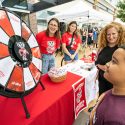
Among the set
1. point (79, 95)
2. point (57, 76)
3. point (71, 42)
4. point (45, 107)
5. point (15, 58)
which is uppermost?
point (15, 58)

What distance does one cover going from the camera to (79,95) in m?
1.91

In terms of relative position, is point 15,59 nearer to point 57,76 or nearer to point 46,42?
point 57,76

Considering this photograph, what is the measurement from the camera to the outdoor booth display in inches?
40.6

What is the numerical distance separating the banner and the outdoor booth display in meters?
0.60

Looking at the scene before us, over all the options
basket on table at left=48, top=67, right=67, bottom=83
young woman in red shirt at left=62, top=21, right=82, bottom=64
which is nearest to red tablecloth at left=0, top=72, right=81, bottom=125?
basket on table at left=48, top=67, right=67, bottom=83

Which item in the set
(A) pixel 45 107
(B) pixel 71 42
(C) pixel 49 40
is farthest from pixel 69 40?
(A) pixel 45 107

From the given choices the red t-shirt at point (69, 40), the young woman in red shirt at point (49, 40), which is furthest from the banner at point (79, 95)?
the red t-shirt at point (69, 40)

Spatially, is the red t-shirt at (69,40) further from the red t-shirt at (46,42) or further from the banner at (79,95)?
the banner at (79,95)

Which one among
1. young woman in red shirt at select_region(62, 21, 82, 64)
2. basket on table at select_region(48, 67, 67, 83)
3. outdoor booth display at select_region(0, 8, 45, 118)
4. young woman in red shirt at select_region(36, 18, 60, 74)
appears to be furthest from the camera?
young woman in red shirt at select_region(62, 21, 82, 64)

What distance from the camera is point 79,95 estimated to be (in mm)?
1911

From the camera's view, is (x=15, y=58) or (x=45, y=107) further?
(x=45, y=107)

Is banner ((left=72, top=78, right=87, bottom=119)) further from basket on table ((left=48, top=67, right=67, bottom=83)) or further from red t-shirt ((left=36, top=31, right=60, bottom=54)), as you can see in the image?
red t-shirt ((left=36, top=31, right=60, bottom=54))

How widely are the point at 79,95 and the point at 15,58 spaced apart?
1039 mm

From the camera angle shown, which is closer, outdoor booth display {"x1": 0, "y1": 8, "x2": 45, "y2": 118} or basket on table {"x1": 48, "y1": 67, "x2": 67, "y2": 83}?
outdoor booth display {"x1": 0, "y1": 8, "x2": 45, "y2": 118}
